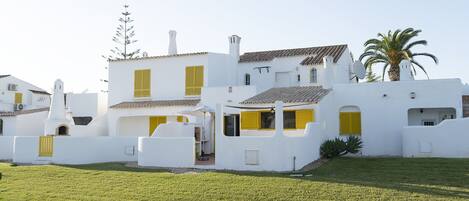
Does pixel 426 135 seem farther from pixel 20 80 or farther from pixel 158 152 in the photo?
pixel 20 80

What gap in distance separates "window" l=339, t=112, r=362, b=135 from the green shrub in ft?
7.80

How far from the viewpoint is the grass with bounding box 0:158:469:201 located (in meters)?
14.6

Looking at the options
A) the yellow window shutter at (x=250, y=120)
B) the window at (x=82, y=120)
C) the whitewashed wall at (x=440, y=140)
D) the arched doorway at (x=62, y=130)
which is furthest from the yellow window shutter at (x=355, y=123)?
the window at (x=82, y=120)

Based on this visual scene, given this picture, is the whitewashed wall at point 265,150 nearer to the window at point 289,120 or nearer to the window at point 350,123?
the window at point 289,120

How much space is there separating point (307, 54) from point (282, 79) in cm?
233

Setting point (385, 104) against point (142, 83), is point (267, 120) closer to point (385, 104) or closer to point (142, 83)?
point (385, 104)

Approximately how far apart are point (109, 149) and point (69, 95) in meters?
11.8

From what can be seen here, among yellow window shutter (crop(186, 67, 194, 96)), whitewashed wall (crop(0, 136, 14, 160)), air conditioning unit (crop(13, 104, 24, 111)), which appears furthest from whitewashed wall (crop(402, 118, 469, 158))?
Answer: air conditioning unit (crop(13, 104, 24, 111))

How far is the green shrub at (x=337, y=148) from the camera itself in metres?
22.8

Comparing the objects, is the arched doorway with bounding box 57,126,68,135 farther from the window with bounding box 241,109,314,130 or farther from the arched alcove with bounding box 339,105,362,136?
the arched alcove with bounding box 339,105,362,136

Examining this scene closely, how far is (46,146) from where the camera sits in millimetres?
24656

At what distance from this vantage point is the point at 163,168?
67.5 feet

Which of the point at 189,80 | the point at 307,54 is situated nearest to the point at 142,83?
the point at 189,80

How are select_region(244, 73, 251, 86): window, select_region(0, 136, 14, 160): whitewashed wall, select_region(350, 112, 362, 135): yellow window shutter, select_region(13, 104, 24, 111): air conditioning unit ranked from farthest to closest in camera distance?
select_region(13, 104, 24, 111): air conditioning unit < select_region(244, 73, 251, 86): window < select_region(0, 136, 14, 160): whitewashed wall < select_region(350, 112, 362, 135): yellow window shutter
